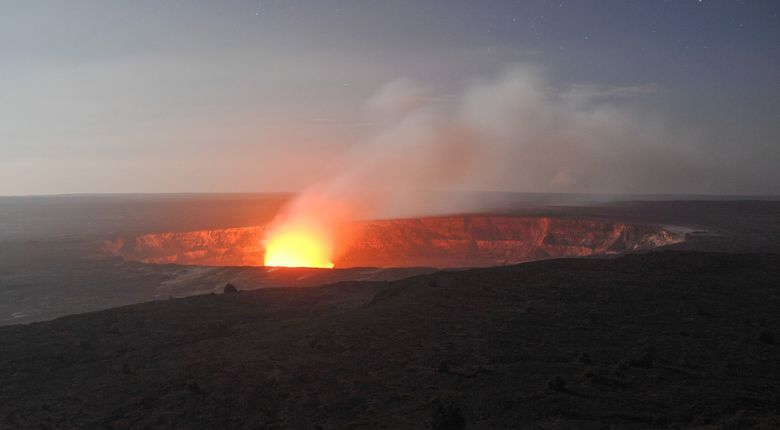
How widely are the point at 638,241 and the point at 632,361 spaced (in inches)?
1507

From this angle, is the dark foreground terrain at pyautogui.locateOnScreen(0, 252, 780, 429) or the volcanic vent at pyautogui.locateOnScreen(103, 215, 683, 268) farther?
the volcanic vent at pyautogui.locateOnScreen(103, 215, 683, 268)

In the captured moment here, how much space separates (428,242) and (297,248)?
15022 millimetres

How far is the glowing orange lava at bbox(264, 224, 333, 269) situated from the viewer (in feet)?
174

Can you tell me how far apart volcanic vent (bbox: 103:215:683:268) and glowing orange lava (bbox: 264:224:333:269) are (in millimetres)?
1571

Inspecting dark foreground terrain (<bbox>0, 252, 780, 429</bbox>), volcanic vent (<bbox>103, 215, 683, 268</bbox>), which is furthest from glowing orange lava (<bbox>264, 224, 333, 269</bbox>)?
dark foreground terrain (<bbox>0, 252, 780, 429</bbox>)

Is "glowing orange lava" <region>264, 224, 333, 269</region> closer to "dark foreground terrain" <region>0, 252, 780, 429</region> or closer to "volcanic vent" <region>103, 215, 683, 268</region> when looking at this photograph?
"volcanic vent" <region>103, 215, 683, 268</region>

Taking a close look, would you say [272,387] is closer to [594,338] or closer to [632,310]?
[594,338]

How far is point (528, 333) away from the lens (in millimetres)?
15469

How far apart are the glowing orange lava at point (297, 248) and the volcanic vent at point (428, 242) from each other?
1.57m

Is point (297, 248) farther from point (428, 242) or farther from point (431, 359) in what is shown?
point (431, 359)

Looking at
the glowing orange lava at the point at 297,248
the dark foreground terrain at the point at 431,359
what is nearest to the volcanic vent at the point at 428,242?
the glowing orange lava at the point at 297,248

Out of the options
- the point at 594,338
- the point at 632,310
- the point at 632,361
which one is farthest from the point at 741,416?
the point at 632,310

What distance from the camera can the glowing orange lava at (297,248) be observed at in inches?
2088

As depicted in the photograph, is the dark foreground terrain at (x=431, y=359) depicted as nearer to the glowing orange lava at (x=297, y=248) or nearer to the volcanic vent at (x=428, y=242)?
the glowing orange lava at (x=297, y=248)
